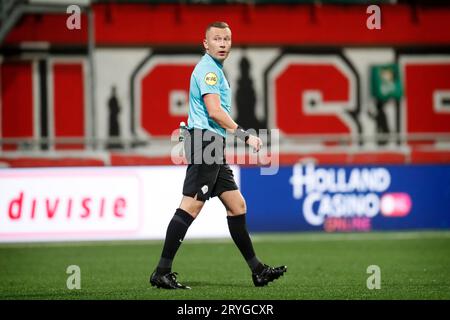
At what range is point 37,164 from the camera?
1488 cm

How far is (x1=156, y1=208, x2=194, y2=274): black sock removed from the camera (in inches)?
324

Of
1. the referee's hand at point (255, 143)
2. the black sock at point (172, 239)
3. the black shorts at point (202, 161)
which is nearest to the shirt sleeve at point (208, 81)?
the black shorts at point (202, 161)

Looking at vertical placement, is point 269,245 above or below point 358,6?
below

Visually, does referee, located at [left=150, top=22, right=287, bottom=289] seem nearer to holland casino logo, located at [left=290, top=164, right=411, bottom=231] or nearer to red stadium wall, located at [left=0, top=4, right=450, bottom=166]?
holland casino logo, located at [left=290, top=164, right=411, bottom=231]

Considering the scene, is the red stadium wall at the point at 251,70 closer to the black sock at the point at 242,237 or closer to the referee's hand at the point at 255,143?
the black sock at the point at 242,237

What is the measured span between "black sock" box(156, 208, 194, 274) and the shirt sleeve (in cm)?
94

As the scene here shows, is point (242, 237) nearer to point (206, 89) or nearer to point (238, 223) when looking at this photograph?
point (238, 223)

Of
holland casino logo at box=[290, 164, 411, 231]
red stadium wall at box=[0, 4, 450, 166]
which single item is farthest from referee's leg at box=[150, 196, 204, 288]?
red stadium wall at box=[0, 4, 450, 166]

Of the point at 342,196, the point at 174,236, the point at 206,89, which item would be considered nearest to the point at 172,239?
the point at 174,236

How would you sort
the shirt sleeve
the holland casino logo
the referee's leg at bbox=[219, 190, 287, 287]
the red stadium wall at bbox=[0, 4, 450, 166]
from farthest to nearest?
the red stadium wall at bbox=[0, 4, 450, 166], the holland casino logo, the referee's leg at bbox=[219, 190, 287, 287], the shirt sleeve

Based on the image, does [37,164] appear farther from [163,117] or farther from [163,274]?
[163,274]

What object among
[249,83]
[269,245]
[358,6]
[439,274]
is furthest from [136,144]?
[439,274]

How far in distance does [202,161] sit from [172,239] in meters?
0.64
